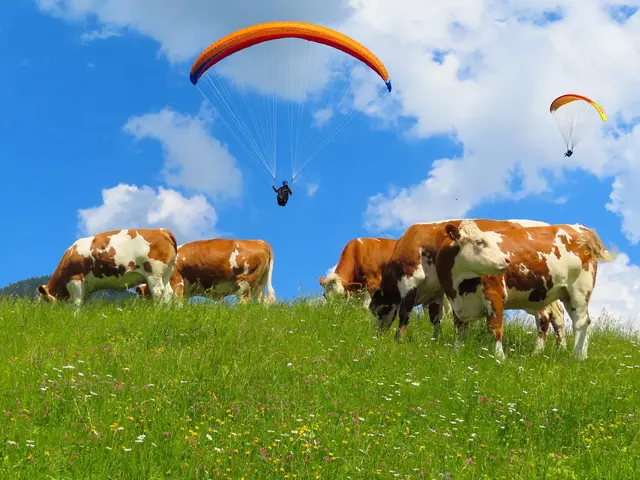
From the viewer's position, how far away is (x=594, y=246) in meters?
13.3

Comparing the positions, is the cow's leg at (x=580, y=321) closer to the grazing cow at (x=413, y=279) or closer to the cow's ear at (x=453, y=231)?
the grazing cow at (x=413, y=279)

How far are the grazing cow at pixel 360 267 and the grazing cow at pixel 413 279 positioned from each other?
471 cm

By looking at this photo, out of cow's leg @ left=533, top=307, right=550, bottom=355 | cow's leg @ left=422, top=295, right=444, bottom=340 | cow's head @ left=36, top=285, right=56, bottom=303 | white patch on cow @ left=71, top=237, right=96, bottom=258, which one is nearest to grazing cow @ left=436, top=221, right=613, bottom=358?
cow's leg @ left=533, top=307, right=550, bottom=355

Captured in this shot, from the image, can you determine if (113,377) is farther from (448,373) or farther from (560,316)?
(560,316)

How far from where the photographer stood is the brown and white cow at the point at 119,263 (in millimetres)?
17172

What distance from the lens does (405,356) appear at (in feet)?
36.9

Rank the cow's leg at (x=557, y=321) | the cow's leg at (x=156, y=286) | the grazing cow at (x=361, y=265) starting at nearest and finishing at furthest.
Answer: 1. the cow's leg at (x=557, y=321)
2. the cow's leg at (x=156, y=286)
3. the grazing cow at (x=361, y=265)

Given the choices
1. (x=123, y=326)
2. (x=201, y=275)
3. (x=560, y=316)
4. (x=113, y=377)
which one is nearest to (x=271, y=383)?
(x=113, y=377)

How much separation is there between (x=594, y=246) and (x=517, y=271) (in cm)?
180

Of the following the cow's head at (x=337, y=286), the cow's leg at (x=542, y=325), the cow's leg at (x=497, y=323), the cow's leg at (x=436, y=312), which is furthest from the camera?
the cow's head at (x=337, y=286)

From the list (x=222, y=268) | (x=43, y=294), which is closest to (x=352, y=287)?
(x=222, y=268)

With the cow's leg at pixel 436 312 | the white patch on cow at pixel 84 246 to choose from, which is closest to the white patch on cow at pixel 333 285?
the cow's leg at pixel 436 312

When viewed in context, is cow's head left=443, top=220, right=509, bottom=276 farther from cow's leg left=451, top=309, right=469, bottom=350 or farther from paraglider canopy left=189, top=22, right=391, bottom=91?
paraglider canopy left=189, top=22, right=391, bottom=91

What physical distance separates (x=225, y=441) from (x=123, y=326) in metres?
5.77
